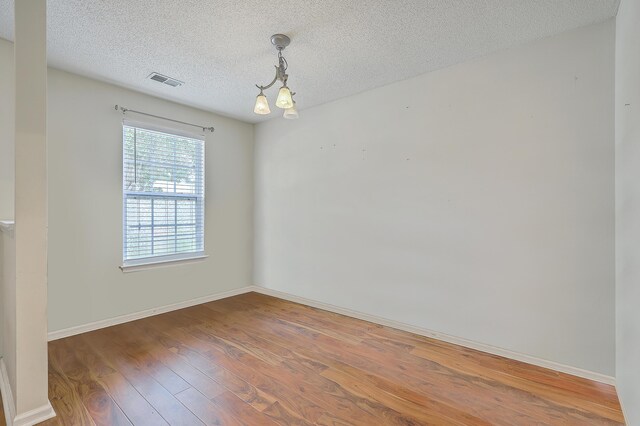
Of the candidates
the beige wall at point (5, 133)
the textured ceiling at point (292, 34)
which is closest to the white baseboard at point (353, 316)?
the beige wall at point (5, 133)

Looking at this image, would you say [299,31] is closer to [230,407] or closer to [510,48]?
[510,48]

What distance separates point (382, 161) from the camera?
3.08 meters

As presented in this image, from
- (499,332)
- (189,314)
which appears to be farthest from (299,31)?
(189,314)

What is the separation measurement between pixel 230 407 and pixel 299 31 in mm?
2520

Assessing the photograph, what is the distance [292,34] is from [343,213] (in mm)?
1852

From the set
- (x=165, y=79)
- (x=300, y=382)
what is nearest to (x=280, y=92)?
(x=165, y=79)

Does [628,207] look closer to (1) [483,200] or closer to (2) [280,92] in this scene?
(1) [483,200]

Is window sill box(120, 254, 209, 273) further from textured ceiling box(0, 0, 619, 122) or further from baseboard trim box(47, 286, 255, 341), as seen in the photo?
textured ceiling box(0, 0, 619, 122)

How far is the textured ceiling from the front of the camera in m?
1.89

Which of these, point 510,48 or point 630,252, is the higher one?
point 510,48

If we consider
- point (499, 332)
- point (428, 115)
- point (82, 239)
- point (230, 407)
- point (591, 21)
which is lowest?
point (230, 407)

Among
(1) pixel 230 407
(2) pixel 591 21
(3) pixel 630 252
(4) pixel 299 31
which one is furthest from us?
(4) pixel 299 31

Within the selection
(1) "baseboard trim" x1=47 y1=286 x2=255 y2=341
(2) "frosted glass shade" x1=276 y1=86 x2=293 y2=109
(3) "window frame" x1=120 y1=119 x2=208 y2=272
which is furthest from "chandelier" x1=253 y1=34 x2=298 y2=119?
(1) "baseboard trim" x1=47 y1=286 x2=255 y2=341

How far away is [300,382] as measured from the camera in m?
2.04
